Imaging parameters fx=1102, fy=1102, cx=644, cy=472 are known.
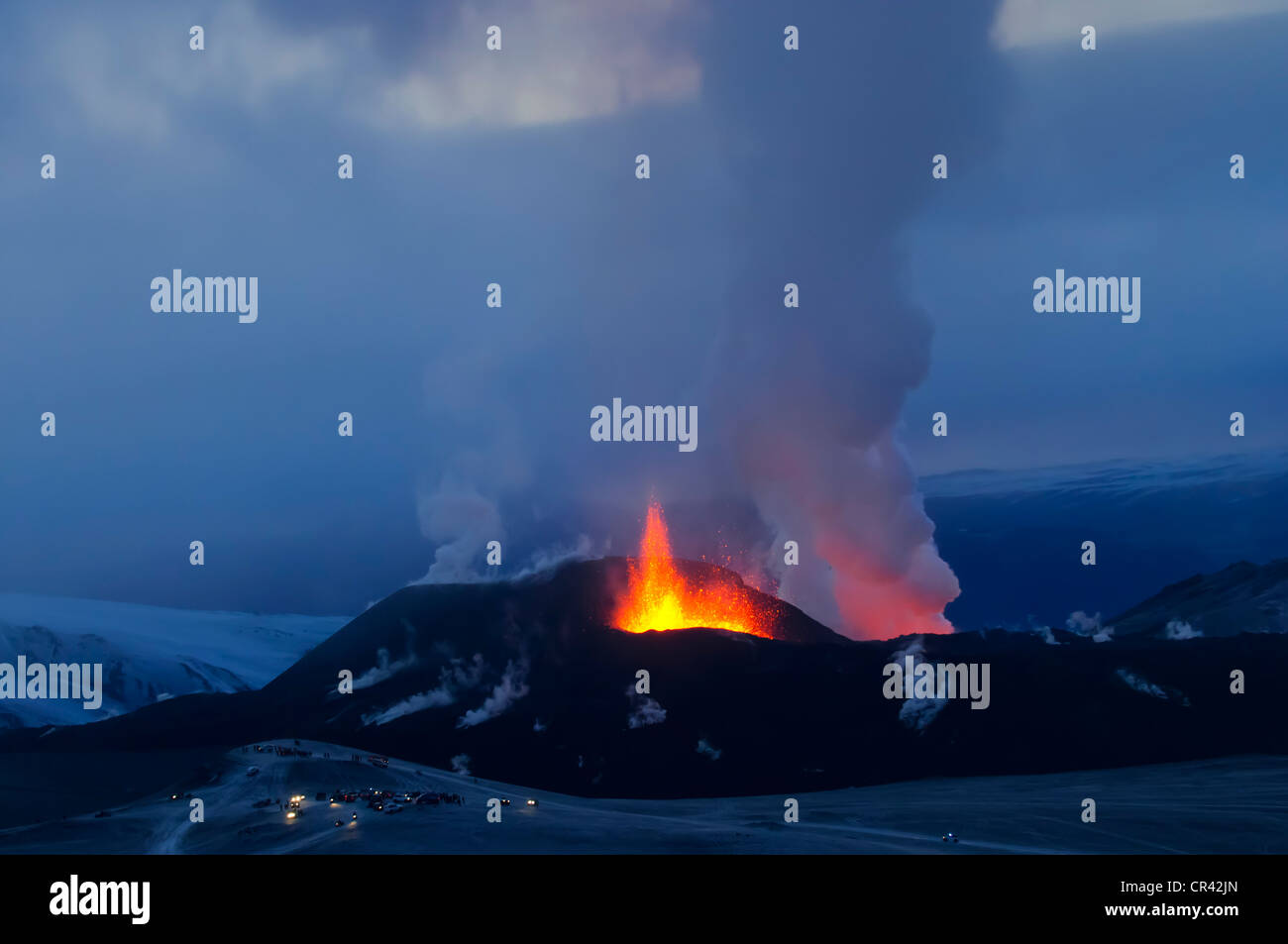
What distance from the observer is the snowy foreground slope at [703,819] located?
378 feet

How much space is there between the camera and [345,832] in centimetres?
11650

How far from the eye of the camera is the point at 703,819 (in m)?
135

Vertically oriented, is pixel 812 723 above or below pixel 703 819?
above

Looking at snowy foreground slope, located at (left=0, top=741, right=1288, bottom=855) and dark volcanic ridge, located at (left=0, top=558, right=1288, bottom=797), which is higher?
dark volcanic ridge, located at (left=0, top=558, right=1288, bottom=797)

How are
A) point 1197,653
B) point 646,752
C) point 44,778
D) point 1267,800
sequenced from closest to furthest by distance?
point 1267,800
point 646,752
point 44,778
point 1197,653

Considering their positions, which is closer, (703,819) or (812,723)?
(703,819)

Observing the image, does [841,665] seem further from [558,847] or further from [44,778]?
[44,778]

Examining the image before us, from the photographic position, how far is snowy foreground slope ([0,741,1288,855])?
11531 cm

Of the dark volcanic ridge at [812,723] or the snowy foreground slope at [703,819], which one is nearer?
the snowy foreground slope at [703,819]

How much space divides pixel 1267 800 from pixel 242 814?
13103cm

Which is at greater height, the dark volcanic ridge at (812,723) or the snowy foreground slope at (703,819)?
the dark volcanic ridge at (812,723)

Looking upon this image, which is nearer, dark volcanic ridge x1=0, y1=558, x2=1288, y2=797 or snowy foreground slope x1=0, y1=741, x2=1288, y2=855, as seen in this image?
snowy foreground slope x1=0, y1=741, x2=1288, y2=855
